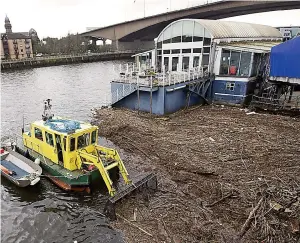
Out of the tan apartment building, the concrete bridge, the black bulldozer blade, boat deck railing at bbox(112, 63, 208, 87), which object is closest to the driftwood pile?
the black bulldozer blade

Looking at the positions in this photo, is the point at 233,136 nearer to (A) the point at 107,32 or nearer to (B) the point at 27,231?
(B) the point at 27,231

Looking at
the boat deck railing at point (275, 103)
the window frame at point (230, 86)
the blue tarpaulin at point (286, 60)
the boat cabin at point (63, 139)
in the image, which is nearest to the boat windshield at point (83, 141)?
the boat cabin at point (63, 139)

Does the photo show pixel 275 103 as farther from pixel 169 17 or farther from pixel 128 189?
pixel 169 17

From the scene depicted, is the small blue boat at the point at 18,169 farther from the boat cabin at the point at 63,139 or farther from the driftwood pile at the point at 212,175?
the driftwood pile at the point at 212,175

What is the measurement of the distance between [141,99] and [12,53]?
67736mm

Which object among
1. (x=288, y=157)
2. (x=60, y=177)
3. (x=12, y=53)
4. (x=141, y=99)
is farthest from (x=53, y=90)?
(x=12, y=53)

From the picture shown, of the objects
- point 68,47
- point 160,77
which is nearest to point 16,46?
point 68,47

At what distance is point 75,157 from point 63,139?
3.52ft

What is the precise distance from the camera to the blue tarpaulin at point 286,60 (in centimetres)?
1819

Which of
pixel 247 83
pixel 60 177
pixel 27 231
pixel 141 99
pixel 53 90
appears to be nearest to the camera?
Answer: pixel 27 231

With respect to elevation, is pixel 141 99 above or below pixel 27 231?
above

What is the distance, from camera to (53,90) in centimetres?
3431

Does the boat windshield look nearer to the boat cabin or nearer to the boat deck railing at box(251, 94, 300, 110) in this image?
the boat cabin

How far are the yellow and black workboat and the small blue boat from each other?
557mm
